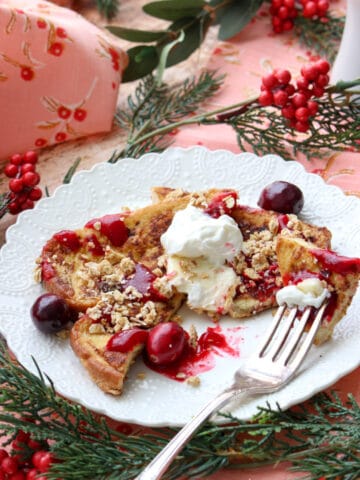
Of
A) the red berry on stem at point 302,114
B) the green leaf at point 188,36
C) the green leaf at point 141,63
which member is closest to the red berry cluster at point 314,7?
the green leaf at point 188,36

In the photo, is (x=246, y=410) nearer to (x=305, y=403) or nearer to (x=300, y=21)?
(x=305, y=403)

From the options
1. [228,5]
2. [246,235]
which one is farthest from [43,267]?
[228,5]

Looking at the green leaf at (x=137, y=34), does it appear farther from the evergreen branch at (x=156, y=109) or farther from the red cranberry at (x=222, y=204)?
the red cranberry at (x=222, y=204)

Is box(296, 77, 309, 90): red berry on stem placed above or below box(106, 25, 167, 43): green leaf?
above

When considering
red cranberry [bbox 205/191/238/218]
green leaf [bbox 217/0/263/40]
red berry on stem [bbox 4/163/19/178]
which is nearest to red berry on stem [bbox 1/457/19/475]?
red cranberry [bbox 205/191/238/218]

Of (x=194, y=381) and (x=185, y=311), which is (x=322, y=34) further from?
(x=194, y=381)

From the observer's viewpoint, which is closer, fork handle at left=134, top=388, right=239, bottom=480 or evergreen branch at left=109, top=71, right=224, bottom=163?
fork handle at left=134, top=388, right=239, bottom=480

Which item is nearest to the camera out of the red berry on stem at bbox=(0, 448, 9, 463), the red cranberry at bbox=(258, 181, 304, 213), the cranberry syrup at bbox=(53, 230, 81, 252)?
the red berry on stem at bbox=(0, 448, 9, 463)

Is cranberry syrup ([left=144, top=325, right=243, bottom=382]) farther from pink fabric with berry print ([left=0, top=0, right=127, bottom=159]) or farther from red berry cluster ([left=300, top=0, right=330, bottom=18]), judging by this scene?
red berry cluster ([left=300, top=0, right=330, bottom=18])
